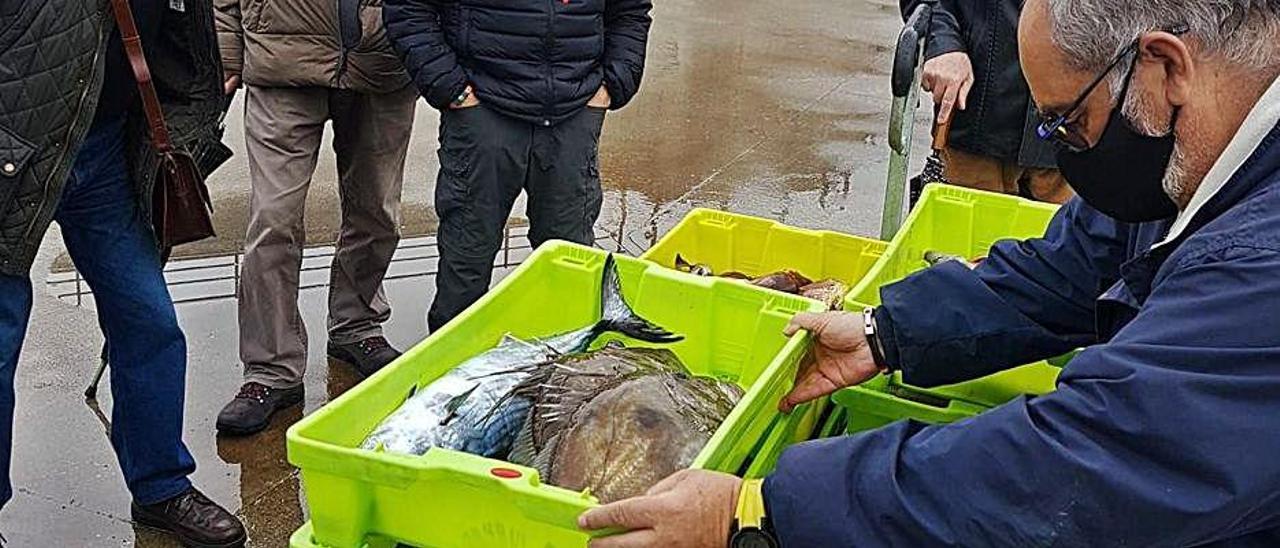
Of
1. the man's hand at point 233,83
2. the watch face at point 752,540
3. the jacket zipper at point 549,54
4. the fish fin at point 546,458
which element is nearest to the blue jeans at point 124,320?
the man's hand at point 233,83

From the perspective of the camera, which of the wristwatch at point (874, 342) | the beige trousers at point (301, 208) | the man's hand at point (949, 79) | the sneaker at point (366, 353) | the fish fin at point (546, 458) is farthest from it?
the sneaker at point (366, 353)

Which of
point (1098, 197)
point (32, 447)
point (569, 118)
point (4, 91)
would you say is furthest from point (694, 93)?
point (1098, 197)

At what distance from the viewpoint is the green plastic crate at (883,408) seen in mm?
2686

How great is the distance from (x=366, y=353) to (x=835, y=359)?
2.45m

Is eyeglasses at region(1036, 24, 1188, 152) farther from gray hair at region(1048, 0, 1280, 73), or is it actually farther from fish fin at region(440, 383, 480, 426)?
fish fin at region(440, 383, 480, 426)

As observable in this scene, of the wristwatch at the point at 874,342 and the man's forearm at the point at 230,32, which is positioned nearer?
the wristwatch at the point at 874,342

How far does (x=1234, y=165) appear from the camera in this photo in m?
1.75

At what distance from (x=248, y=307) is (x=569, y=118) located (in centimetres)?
119

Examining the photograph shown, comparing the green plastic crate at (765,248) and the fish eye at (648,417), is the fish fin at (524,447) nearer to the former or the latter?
the fish eye at (648,417)

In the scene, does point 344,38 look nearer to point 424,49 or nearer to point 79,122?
point 424,49

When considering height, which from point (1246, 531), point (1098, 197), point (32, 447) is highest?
point (1098, 197)

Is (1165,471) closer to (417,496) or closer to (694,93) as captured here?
(417,496)

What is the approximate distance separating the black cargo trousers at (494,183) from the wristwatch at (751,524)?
2354mm

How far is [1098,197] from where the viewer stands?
2.11m
